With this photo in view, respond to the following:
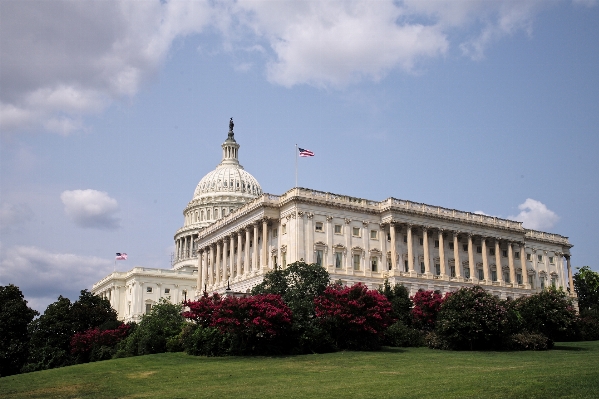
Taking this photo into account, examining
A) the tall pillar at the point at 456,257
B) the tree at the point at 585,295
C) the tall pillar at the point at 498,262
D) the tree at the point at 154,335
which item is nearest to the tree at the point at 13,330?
the tree at the point at 154,335

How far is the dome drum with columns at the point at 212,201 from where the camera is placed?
5965 inches

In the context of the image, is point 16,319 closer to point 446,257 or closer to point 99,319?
point 99,319

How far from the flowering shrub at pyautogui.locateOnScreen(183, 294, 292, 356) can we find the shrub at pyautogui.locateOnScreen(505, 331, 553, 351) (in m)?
20.2

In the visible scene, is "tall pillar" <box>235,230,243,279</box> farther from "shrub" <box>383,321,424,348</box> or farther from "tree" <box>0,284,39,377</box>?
"shrub" <box>383,321,424,348</box>

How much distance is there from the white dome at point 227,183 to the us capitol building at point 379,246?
44.4 metres

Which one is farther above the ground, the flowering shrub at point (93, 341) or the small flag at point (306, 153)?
the small flag at point (306, 153)

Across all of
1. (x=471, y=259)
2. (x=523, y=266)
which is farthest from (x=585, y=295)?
(x=471, y=259)

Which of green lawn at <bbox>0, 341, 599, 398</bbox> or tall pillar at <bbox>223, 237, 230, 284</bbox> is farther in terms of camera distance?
tall pillar at <bbox>223, 237, 230, 284</bbox>

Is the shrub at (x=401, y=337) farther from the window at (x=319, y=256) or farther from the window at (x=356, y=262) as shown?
the window at (x=356, y=262)

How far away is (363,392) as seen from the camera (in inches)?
1266

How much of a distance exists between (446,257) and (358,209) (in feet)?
53.8

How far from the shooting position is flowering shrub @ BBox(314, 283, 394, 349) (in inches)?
2319

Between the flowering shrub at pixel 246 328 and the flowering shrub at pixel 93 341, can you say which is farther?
the flowering shrub at pixel 93 341

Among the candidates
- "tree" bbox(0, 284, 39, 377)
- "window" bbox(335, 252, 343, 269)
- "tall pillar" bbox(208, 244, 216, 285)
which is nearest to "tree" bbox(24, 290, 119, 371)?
"tree" bbox(0, 284, 39, 377)
